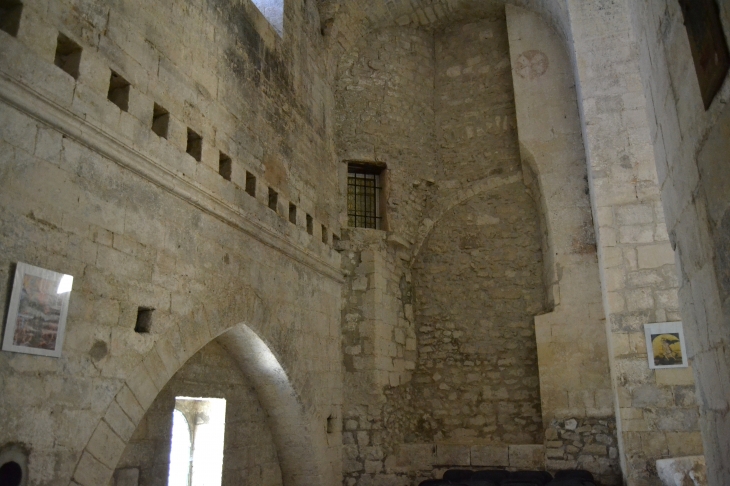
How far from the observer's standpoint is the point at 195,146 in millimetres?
5027

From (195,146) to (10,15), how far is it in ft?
5.74

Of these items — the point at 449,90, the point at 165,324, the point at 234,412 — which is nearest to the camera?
the point at 165,324

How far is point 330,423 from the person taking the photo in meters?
6.63

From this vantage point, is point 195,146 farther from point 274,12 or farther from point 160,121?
point 274,12

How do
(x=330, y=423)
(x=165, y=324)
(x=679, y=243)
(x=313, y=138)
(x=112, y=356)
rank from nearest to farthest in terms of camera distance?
(x=679, y=243) < (x=112, y=356) < (x=165, y=324) < (x=330, y=423) < (x=313, y=138)

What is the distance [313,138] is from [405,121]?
184 cm

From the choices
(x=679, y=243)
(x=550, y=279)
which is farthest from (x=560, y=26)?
(x=679, y=243)

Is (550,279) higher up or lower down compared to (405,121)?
lower down

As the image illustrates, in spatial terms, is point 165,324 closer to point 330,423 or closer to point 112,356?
point 112,356

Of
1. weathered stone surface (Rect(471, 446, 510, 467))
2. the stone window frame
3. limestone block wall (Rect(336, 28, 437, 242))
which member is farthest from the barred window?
weathered stone surface (Rect(471, 446, 510, 467))

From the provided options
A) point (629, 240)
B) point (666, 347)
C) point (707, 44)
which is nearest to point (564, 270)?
point (629, 240)

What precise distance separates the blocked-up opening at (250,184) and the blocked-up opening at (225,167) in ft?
1.04

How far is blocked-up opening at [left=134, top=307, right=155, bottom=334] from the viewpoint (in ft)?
13.6

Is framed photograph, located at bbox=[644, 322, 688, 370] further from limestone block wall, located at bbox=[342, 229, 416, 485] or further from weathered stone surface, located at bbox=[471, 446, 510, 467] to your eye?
limestone block wall, located at bbox=[342, 229, 416, 485]
